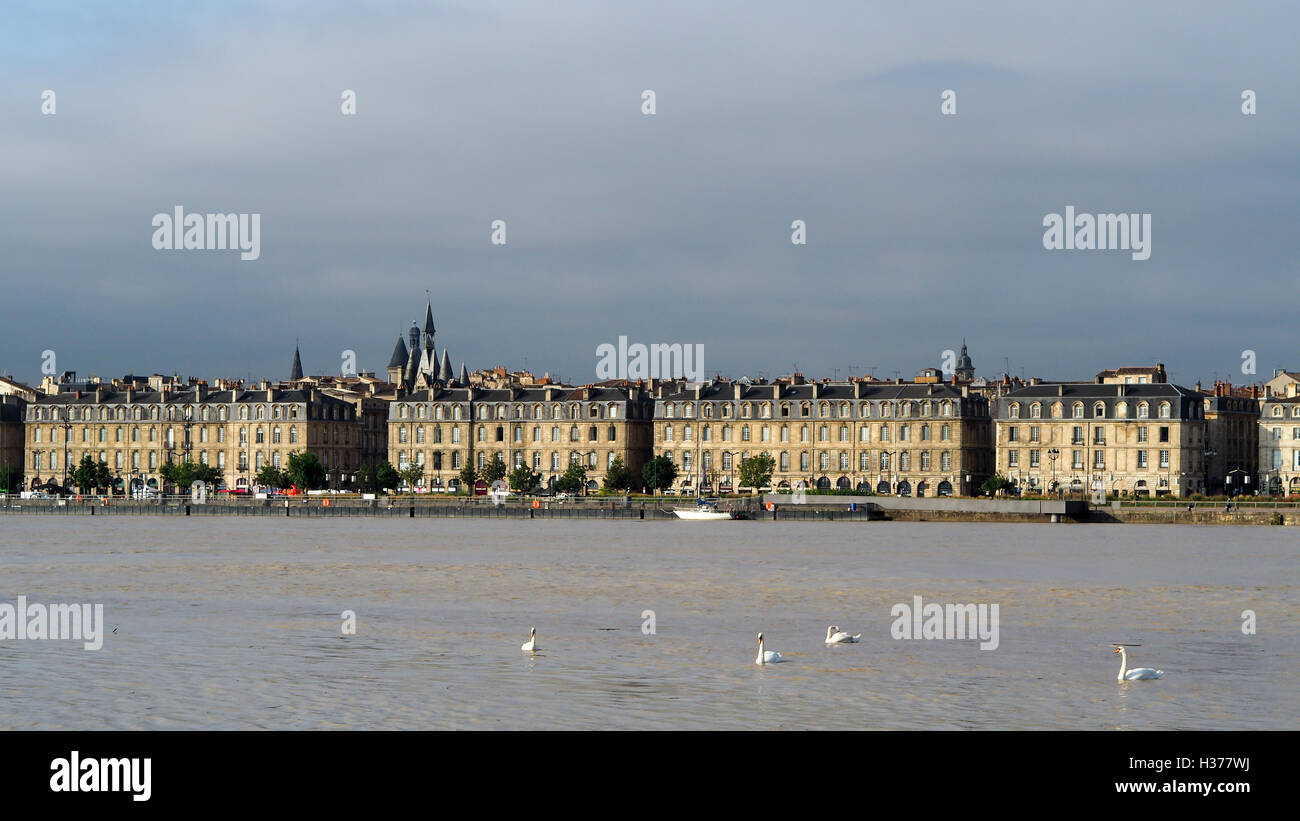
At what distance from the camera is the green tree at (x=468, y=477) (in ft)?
383

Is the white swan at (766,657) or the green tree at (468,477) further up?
the green tree at (468,477)

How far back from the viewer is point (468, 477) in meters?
117

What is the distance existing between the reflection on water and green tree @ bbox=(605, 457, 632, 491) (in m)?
53.2

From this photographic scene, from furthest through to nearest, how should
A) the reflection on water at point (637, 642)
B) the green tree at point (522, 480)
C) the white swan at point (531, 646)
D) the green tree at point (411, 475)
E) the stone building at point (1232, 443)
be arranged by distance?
the green tree at point (411, 475), the green tree at point (522, 480), the stone building at point (1232, 443), the white swan at point (531, 646), the reflection on water at point (637, 642)

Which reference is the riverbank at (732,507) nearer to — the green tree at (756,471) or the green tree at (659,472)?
the green tree at (659,472)

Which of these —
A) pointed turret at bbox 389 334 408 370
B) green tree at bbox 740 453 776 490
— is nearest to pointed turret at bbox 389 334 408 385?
pointed turret at bbox 389 334 408 370

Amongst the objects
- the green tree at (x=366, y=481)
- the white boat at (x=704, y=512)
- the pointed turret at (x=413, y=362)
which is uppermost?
the pointed turret at (x=413, y=362)

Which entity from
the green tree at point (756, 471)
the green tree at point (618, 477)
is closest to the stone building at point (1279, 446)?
the green tree at point (756, 471)

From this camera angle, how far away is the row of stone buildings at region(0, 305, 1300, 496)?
10531 centimetres

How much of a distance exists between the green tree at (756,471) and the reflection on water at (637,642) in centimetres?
4931

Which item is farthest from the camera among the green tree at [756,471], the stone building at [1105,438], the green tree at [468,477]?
the green tree at [468,477]

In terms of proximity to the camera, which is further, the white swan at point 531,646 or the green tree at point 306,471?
the green tree at point 306,471
